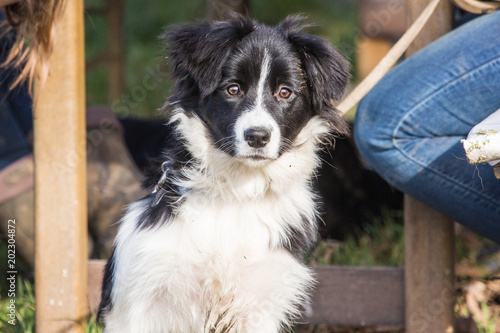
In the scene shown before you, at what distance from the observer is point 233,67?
224 centimetres

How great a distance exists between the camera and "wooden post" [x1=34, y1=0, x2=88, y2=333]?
2.51 metres

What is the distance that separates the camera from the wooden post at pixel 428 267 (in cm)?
264

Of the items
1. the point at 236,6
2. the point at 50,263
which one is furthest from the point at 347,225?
the point at 50,263

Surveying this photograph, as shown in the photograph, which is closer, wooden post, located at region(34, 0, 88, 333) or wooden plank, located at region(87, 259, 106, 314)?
wooden post, located at region(34, 0, 88, 333)

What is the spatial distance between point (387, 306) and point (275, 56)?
1296 millimetres

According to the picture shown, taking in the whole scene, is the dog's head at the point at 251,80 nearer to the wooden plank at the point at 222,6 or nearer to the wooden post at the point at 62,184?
the wooden post at the point at 62,184

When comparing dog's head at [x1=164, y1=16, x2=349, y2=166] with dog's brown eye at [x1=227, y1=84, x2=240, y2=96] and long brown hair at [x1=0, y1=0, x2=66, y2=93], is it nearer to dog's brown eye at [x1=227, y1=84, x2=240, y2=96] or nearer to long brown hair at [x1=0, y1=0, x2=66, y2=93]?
dog's brown eye at [x1=227, y1=84, x2=240, y2=96]

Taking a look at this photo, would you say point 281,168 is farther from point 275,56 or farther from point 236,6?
point 236,6

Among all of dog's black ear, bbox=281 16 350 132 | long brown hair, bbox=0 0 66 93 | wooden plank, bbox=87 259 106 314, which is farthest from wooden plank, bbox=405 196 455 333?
long brown hair, bbox=0 0 66 93

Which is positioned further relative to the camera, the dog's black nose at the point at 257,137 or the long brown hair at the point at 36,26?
the long brown hair at the point at 36,26

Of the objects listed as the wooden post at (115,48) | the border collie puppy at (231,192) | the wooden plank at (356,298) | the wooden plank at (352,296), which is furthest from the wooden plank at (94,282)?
the wooden post at (115,48)

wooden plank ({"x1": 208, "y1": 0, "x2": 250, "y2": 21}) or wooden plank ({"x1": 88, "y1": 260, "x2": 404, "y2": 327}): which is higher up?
wooden plank ({"x1": 208, "y1": 0, "x2": 250, "y2": 21})

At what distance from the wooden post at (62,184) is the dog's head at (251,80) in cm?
46

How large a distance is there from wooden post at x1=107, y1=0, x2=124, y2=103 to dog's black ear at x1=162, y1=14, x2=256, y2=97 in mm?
4094
